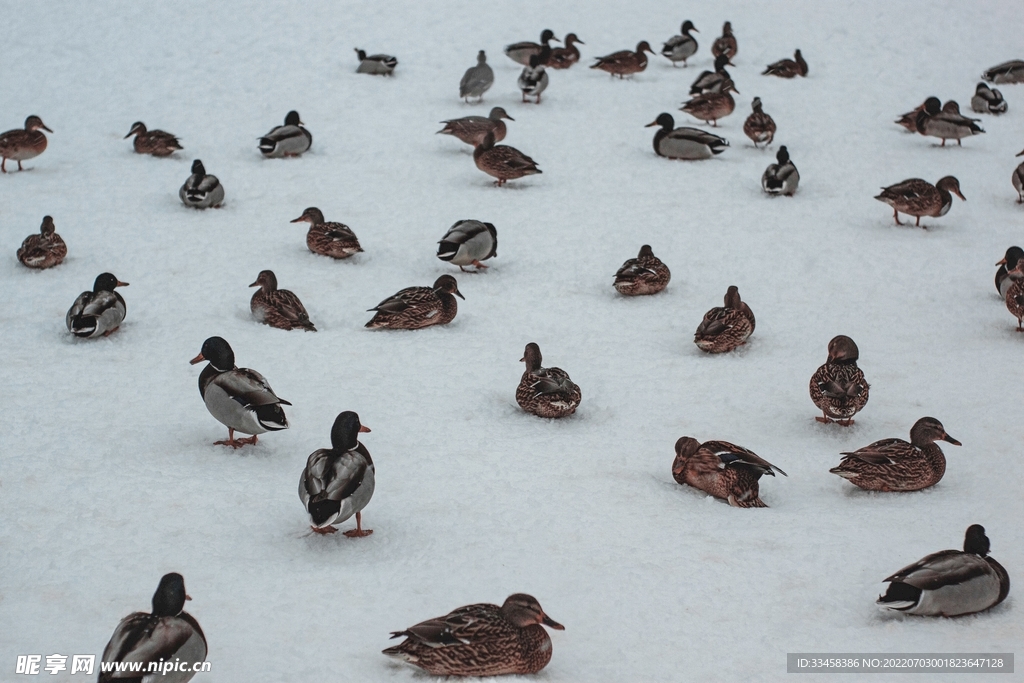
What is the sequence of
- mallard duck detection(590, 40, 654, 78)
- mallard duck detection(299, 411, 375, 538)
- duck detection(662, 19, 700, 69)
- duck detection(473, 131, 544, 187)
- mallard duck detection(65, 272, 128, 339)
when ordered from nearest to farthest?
1. mallard duck detection(299, 411, 375, 538)
2. mallard duck detection(65, 272, 128, 339)
3. duck detection(473, 131, 544, 187)
4. mallard duck detection(590, 40, 654, 78)
5. duck detection(662, 19, 700, 69)

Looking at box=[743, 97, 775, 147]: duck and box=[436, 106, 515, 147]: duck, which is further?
box=[743, 97, 775, 147]: duck

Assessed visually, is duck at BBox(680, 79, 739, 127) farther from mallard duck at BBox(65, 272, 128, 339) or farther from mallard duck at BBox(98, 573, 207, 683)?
mallard duck at BBox(98, 573, 207, 683)

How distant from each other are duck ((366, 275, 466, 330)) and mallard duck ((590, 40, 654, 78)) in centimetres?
881

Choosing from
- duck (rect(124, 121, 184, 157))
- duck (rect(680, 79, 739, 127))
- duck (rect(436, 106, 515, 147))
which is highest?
duck (rect(680, 79, 739, 127))

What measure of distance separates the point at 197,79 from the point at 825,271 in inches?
390

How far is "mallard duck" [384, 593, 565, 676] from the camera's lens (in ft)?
13.6

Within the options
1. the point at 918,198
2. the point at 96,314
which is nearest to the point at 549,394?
the point at 96,314

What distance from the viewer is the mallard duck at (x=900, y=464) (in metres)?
6.04

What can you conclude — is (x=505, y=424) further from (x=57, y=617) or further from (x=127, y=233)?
(x=127, y=233)

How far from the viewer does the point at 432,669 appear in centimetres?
418

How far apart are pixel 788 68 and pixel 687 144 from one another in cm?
471

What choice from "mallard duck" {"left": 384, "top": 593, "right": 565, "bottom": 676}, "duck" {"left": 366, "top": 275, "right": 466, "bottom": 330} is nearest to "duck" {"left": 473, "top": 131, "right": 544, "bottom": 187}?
"duck" {"left": 366, "top": 275, "right": 466, "bottom": 330}

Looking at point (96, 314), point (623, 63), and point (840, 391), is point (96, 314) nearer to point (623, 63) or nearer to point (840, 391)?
point (840, 391)

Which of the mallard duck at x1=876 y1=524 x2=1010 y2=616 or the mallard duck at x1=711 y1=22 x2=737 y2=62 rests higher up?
the mallard duck at x1=711 y1=22 x2=737 y2=62
